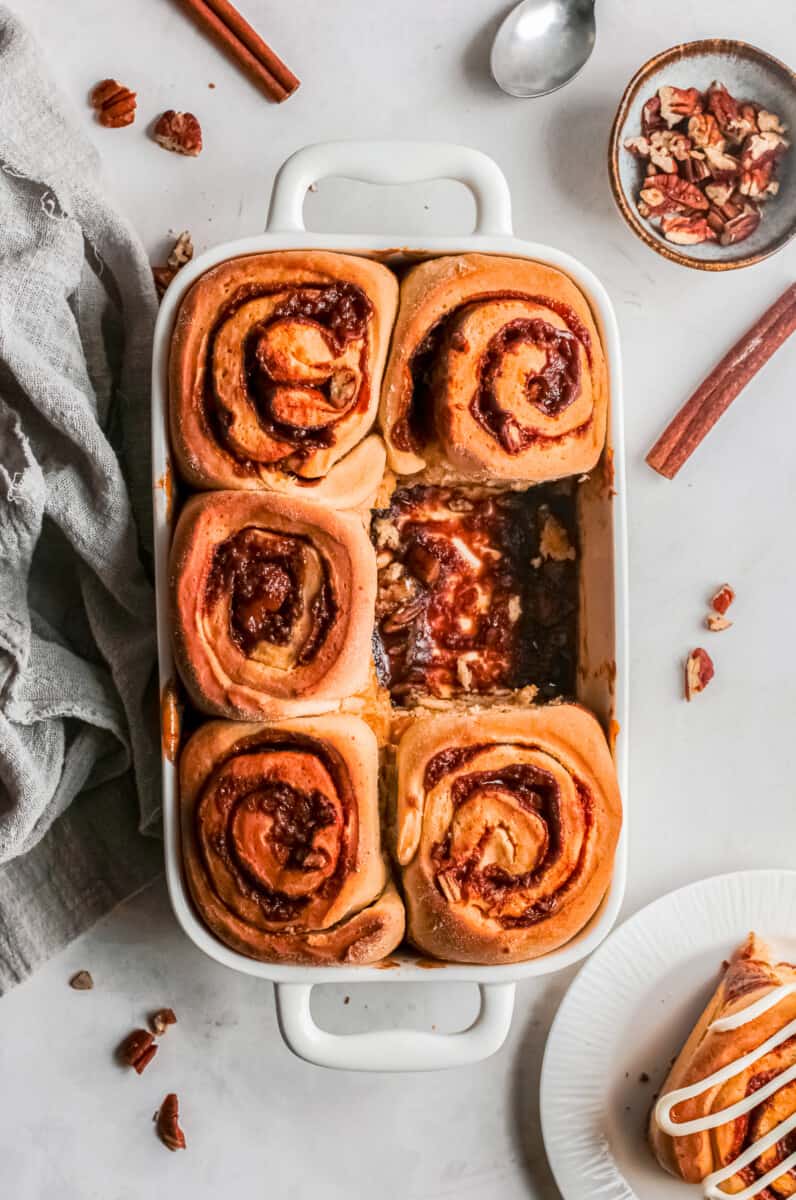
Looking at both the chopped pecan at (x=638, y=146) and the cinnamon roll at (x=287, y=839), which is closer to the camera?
the cinnamon roll at (x=287, y=839)

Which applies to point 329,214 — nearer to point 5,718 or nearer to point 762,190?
point 762,190

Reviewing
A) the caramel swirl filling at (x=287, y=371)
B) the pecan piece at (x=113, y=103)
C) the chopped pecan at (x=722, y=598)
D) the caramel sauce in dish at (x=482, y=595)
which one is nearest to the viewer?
the caramel swirl filling at (x=287, y=371)

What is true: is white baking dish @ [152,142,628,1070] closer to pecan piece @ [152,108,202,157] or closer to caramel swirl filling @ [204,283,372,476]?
caramel swirl filling @ [204,283,372,476]

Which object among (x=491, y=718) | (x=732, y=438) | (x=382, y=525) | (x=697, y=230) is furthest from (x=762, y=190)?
(x=491, y=718)

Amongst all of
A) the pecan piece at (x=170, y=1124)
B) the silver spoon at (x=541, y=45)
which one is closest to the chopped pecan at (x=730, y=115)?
the silver spoon at (x=541, y=45)

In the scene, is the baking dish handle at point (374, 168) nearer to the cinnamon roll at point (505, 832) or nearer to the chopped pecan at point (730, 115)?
the chopped pecan at point (730, 115)

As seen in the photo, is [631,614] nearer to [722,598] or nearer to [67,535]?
[722,598]

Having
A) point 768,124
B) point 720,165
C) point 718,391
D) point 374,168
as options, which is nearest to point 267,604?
point 374,168
